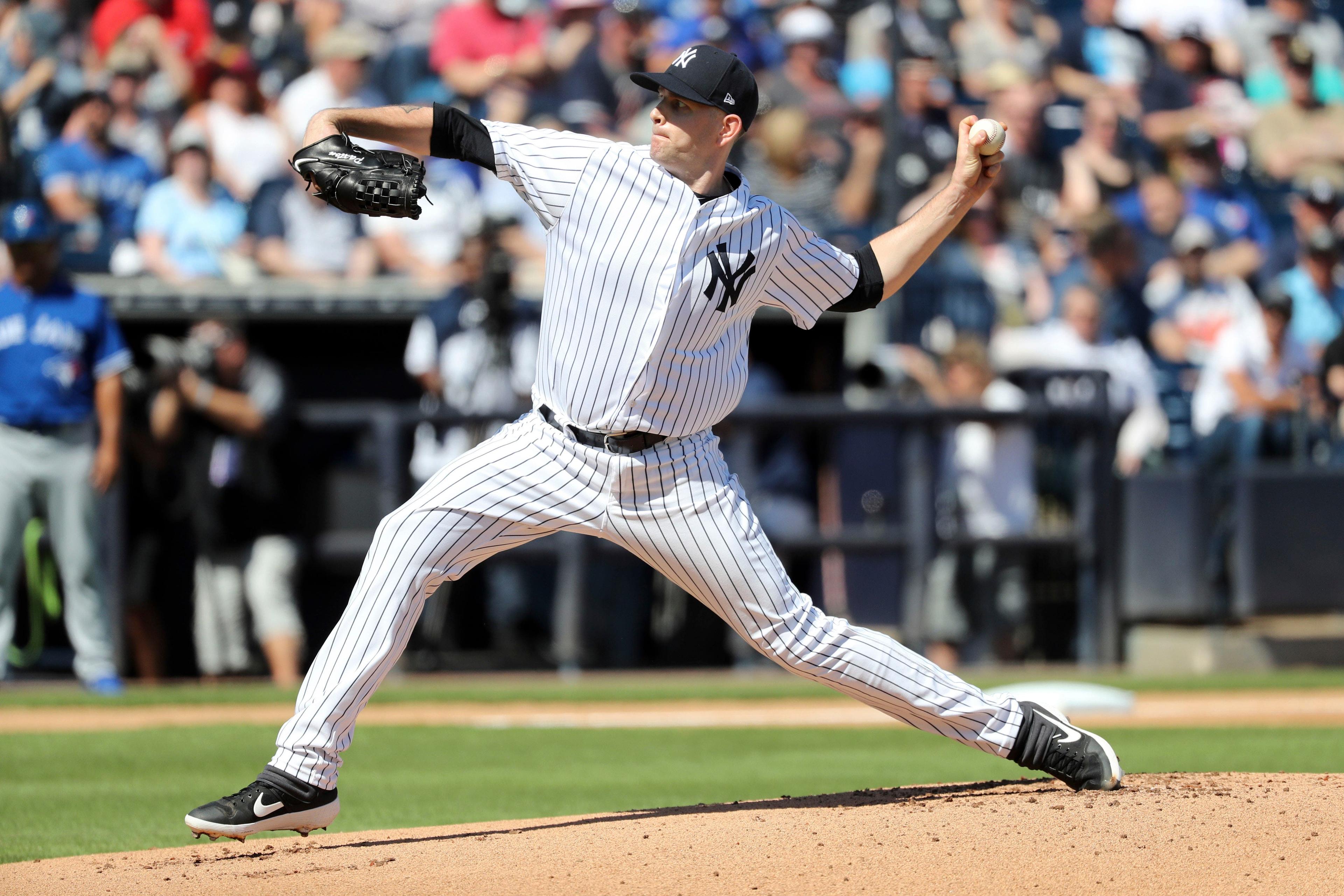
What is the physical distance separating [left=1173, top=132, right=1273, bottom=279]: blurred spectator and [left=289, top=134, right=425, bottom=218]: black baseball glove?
915 centimetres

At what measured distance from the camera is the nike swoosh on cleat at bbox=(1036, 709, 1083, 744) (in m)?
4.34

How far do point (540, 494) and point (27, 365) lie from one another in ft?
16.8

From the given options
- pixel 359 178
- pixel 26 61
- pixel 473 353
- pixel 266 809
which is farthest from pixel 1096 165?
pixel 266 809

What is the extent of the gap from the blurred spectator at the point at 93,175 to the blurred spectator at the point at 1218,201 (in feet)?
23.4

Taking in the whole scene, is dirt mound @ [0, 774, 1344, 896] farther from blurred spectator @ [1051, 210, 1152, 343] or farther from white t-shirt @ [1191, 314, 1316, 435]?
blurred spectator @ [1051, 210, 1152, 343]

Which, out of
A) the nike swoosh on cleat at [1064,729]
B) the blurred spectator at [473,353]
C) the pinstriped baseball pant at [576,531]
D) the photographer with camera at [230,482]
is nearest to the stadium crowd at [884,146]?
the blurred spectator at [473,353]

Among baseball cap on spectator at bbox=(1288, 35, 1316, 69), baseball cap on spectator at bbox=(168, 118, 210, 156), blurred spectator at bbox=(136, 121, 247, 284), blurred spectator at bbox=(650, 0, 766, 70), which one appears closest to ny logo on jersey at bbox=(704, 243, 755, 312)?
blurred spectator at bbox=(136, 121, 247, 284)

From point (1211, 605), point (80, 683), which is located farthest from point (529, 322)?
point (1211, 605)

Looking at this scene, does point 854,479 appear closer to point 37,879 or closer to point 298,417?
point 298,417

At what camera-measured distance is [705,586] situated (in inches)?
163

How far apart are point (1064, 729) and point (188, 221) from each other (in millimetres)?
7395

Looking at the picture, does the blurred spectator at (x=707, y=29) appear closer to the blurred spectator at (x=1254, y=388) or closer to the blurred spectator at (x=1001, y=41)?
the blurred spectator at (x=1001, y=41)

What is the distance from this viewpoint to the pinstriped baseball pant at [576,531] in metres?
3.99

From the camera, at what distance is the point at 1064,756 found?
4328mm
